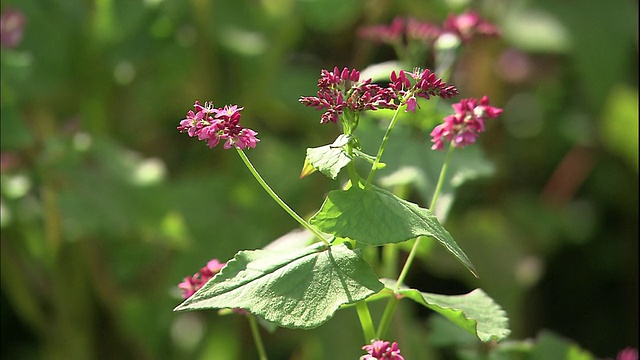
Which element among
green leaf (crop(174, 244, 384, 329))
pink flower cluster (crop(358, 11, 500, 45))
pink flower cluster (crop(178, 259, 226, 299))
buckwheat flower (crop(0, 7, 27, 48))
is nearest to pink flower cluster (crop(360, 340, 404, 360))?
green leaf (crop(174, 244, 384, 329))

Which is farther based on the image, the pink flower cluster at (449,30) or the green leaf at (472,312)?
the pink flower cluster at (449,30)

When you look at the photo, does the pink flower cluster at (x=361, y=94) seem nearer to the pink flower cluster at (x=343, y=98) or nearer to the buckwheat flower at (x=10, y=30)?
the pink flower cluster at (x=343, y=98)

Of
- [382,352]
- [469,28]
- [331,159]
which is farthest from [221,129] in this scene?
[469,28]

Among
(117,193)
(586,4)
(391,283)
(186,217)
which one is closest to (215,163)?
(186,217)

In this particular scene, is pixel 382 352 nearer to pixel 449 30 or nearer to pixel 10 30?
pixel 449 30

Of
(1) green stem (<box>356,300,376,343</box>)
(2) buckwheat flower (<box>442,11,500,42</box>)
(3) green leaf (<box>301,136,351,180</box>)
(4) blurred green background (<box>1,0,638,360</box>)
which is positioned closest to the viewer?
(3) green leaf (<box>301,136,351,180</box>)

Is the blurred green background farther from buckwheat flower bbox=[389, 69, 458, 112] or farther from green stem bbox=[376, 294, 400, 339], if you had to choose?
buckwheat flower bbox=[389, 69, 458, 112]

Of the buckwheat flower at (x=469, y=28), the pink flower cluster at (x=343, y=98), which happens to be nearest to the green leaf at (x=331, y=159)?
the pink flower cluster at (x=343, y=98)
